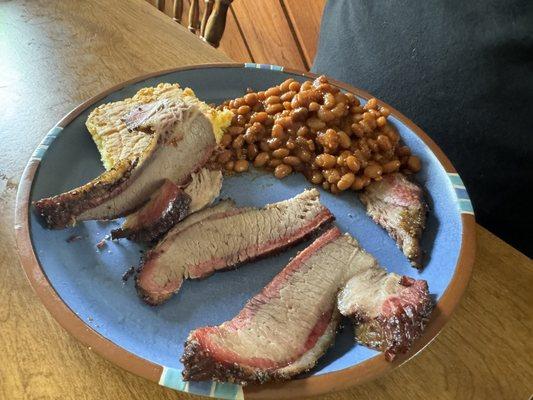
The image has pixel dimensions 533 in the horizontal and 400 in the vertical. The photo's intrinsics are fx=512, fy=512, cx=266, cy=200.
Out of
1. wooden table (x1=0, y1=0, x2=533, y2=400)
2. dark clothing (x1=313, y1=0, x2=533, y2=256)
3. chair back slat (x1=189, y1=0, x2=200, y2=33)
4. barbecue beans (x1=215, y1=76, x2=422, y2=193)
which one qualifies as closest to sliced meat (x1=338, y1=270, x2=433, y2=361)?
wooden table (x1=0, y1=0, x2=533, y2=400)

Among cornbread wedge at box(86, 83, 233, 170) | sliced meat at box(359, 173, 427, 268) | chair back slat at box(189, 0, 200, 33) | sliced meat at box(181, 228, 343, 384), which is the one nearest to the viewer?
sliced meat at box(181, 228, 343, 384)

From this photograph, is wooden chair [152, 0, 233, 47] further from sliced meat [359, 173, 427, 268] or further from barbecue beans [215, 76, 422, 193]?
sliced meat [359, 173, 427, 268]

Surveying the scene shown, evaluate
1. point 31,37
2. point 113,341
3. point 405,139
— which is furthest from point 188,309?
point 31,37

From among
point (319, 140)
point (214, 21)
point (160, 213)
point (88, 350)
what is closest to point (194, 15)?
point (214, 21)

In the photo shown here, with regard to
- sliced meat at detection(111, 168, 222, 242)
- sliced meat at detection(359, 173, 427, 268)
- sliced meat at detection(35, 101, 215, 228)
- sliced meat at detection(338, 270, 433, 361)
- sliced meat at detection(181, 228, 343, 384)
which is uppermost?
sliced meat at detection(35, 101, 215, 228)

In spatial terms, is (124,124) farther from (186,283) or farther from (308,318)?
(308,318)

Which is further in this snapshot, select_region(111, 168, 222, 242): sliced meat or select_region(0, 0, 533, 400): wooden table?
select_region(111, 168, 222, 242): sliced meat

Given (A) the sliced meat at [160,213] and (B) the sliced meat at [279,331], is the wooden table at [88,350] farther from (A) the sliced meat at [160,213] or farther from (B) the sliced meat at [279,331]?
(A) the sliced meat at [160,213]
